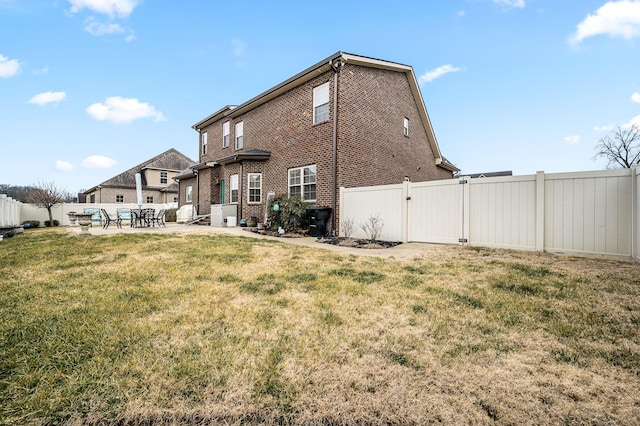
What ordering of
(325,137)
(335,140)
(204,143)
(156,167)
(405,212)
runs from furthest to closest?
(156,167), (204,143), (325,137), (335,140), (405,212)

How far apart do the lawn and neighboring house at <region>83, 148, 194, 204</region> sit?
3258 cm

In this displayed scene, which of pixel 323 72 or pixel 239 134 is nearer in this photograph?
pixel 323 72

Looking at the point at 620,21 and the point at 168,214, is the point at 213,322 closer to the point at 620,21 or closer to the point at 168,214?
the point at 620,21

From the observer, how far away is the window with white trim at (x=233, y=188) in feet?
52.4

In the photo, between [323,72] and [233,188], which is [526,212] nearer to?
[323,72]

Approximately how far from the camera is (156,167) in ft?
112

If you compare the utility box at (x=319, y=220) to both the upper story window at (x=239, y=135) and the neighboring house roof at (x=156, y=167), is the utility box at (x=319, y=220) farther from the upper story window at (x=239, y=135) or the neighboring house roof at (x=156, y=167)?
the neighboring house roof at (x=156, y=167)

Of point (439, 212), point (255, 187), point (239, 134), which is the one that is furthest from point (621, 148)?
point (239, 134)

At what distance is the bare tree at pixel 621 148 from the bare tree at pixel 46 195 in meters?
48.1

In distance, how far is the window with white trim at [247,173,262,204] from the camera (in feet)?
48.9

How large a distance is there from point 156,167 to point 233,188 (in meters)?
23.8

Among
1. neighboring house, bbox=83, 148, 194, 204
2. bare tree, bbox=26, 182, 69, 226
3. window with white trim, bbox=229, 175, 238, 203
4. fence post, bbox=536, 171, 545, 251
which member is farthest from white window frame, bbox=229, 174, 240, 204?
neighboring house, bbox=83, 148, 194, 204

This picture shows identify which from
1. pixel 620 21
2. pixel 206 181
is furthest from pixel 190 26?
pixel 620 21

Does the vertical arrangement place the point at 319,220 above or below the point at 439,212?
below
